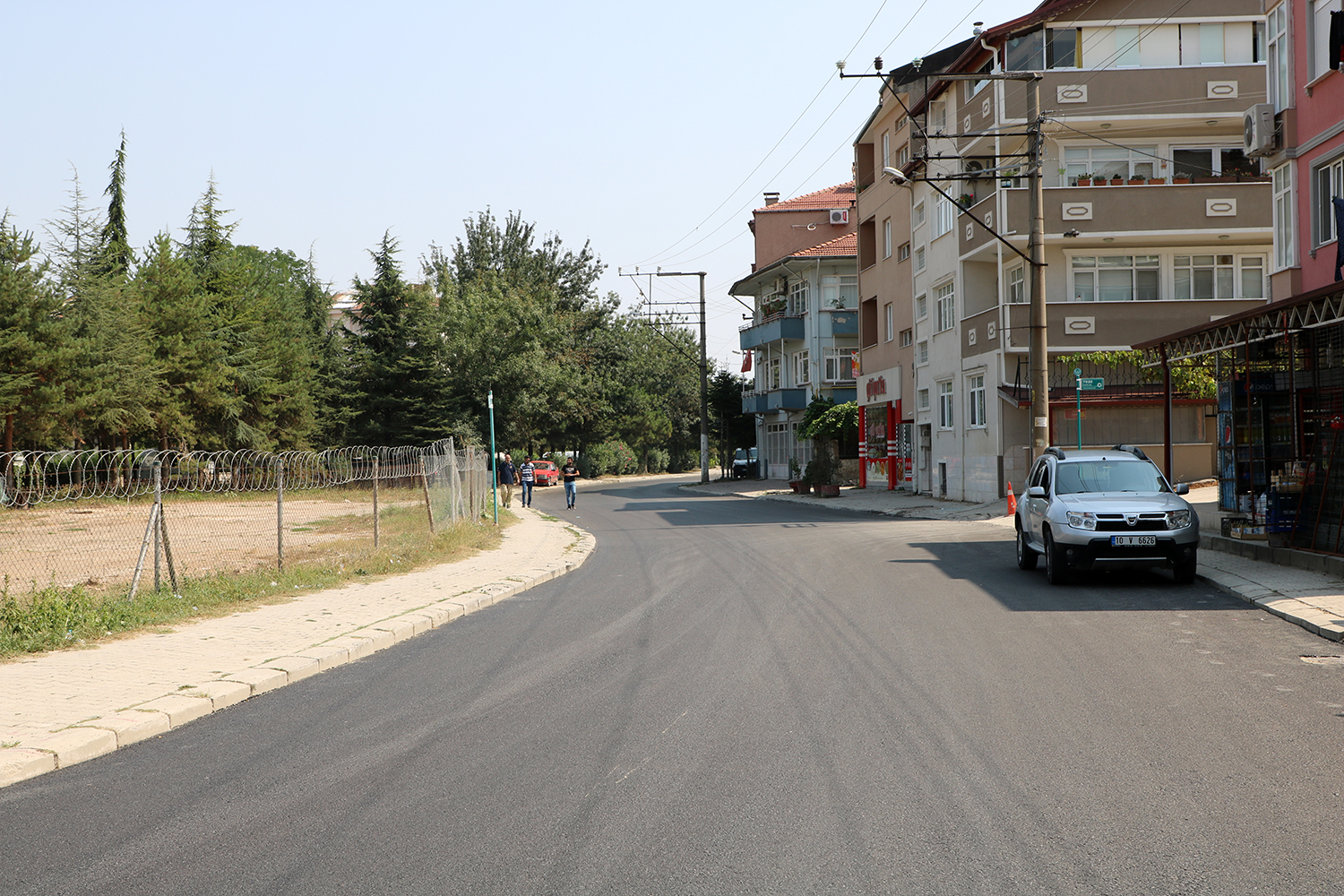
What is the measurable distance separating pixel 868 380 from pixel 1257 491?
30651mm

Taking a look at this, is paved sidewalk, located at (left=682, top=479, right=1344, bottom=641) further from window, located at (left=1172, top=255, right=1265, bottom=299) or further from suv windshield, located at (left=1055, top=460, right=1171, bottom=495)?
window, located at (left=1172, top=255, right=1265, bottom=299)

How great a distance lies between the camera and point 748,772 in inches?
233

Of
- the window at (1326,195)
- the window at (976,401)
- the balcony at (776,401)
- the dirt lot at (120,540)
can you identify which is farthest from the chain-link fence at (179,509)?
the balcony at (776,401)

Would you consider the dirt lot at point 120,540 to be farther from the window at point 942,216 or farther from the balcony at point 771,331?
the balcony at point 771,331

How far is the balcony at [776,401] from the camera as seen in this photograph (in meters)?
60.0

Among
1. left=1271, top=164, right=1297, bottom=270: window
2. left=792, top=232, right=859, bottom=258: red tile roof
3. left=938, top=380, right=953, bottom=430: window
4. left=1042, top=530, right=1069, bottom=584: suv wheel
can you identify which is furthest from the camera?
left=792, top=232, right=859, bottom=258: red tile roof

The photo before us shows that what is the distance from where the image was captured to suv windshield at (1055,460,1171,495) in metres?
15.2

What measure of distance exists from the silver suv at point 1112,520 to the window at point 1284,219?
6620 millimetres

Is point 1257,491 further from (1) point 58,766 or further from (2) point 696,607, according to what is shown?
(1) point 58,766

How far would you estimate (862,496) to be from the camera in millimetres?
42625

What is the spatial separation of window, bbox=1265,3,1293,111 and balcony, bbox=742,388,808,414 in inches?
1558

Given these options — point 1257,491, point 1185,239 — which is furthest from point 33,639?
point 1185,239

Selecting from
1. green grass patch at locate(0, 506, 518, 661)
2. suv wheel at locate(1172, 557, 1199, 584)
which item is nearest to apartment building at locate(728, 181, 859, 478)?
green grass patch at locate(0, 506, 518, 661)

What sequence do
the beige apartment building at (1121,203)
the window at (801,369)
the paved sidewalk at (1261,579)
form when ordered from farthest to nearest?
the window at (801,369) < the beige apartment building at (1121,203) < the paved sidewalk at (1261,579)
